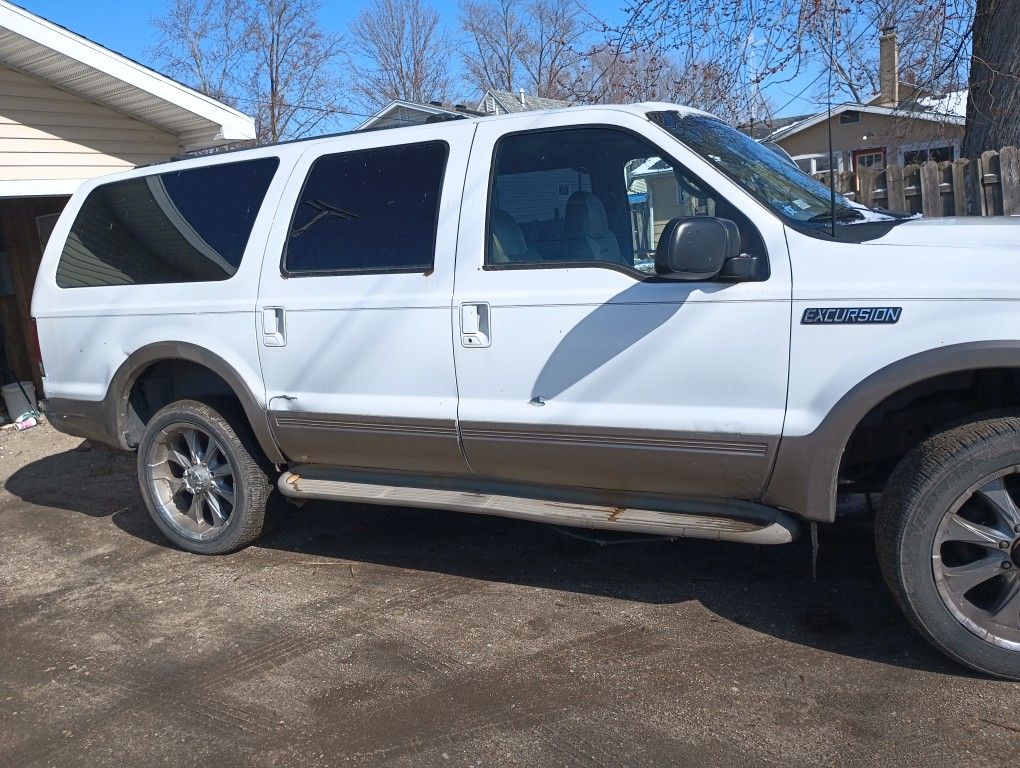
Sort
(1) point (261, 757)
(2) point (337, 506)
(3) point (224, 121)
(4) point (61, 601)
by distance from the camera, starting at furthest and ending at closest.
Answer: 1. (3) point (224, 121)
2. (2) point (337, 506)
3. (4) point (61, 601)
4. (1) point (261, 757)

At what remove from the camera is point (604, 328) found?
3.85 m

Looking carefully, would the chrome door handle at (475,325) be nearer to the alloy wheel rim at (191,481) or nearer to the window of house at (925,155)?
the alloy wheel rim at (191,481)

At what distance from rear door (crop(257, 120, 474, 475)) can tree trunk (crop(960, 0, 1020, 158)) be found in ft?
19.8

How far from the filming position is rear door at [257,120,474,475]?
14.1 feet

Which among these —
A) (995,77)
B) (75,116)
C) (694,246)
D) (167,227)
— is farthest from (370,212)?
(75,116)

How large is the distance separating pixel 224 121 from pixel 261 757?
316 inches

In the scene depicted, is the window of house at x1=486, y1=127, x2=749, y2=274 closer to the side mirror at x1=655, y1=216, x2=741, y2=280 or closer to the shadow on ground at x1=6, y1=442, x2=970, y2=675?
the side mirror at x1=655, y1=216, x2=741, y2=280

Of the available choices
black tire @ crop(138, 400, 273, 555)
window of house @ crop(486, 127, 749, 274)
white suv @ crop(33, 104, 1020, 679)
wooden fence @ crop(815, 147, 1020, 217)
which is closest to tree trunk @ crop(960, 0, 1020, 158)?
wooden fence @ crop(815, 147, 1020, 217)

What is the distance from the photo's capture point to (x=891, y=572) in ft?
11.4

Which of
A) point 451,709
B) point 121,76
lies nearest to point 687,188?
point 451,709

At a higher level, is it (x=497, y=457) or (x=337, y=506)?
(x=497, y=457)

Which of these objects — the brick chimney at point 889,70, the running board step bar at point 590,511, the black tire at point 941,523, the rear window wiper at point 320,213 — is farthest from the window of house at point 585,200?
the brick chimney at point 889,70

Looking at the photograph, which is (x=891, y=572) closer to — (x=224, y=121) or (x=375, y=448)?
(x=375, y=448)

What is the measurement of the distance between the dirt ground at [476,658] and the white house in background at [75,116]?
5018 mm
